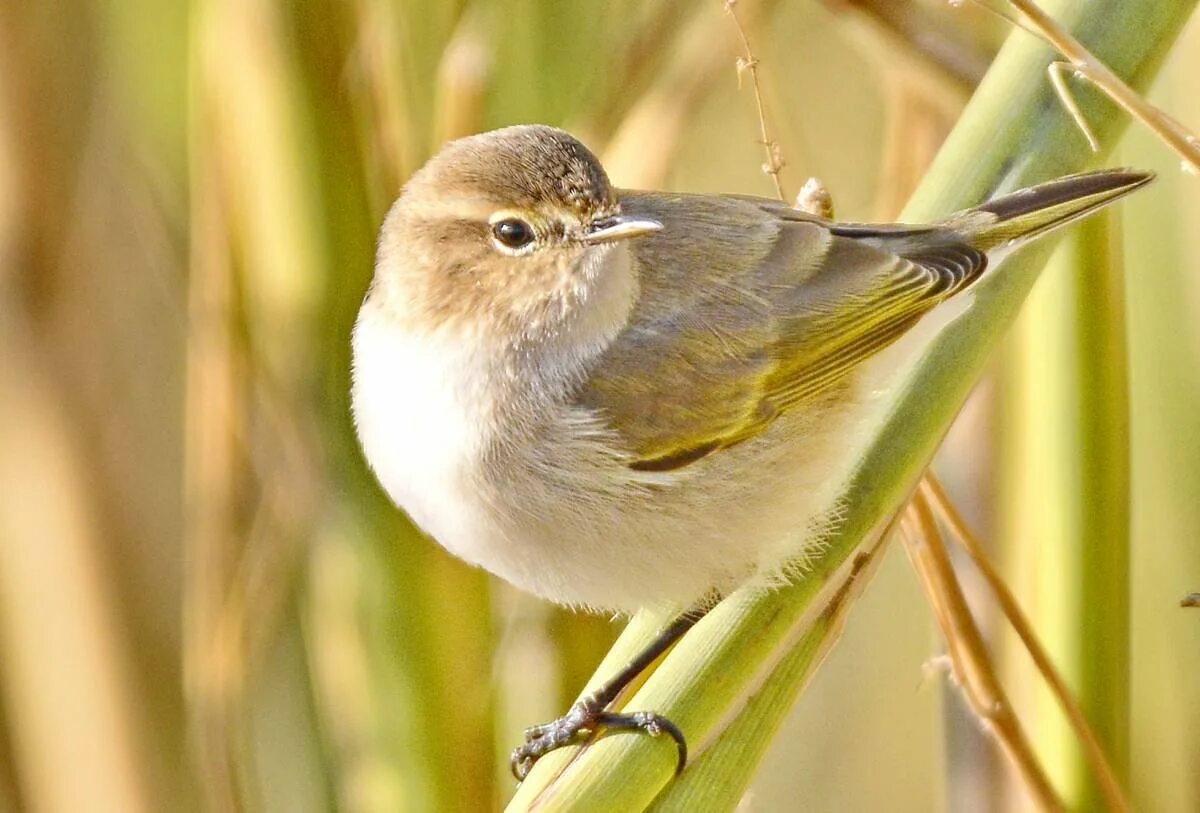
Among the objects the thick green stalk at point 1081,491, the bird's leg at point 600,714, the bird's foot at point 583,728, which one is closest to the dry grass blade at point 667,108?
the thick green stalk at point 1081,491

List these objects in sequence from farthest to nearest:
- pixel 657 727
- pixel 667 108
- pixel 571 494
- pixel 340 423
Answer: pixel 667 108 < pixel 340 423 < pixel 571 494 < pixel 657 727

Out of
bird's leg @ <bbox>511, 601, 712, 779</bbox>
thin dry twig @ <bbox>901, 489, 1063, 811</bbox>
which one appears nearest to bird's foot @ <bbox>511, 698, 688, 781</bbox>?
bird's leg @ <bbox>511, 601, 712, 779</bbox>

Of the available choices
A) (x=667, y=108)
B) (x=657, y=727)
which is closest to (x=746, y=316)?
(x=667, y=108)

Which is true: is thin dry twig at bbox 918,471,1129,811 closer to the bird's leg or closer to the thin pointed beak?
the bird's leg

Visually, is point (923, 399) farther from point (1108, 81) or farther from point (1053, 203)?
point (1108, 81)

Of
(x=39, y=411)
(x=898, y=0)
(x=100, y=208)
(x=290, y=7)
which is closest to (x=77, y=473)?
(x=39, y=411)

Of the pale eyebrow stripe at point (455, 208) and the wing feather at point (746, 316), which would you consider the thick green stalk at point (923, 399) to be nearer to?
the wing feather at point (746, 316)

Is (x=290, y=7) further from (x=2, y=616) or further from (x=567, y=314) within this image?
(x=2, y=616)
